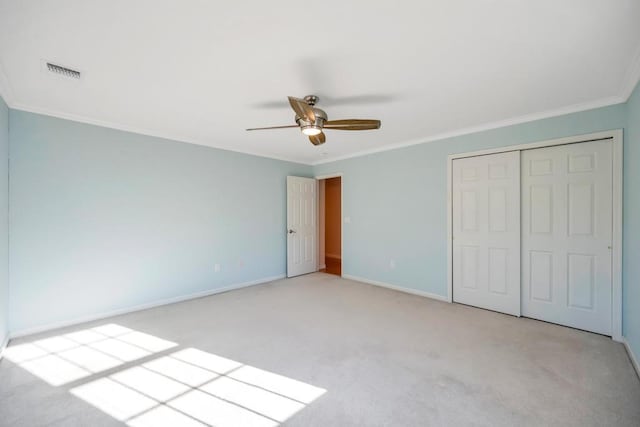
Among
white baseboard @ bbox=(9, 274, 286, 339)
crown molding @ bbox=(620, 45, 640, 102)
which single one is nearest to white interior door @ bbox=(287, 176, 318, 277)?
white baseboard @ bbox=(9, 274, 286, 339)

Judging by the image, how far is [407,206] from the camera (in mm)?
4238

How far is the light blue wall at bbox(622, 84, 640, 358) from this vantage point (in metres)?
2.21

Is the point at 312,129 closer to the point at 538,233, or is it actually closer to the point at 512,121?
the point at 512,121

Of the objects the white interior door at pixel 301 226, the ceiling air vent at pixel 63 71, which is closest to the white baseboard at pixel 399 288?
the white interior door at pixel 301 226

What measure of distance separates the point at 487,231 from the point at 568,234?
0.77 metres

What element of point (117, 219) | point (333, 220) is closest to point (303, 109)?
point (117, 219)

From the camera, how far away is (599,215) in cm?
275

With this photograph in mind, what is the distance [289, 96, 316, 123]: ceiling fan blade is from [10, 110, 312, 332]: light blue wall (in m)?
2.51

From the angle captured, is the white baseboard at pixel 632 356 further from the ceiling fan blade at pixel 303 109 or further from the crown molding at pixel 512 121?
the ceiling fan blade at pixel 303 109

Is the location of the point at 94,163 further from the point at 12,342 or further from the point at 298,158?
the point at 298,158

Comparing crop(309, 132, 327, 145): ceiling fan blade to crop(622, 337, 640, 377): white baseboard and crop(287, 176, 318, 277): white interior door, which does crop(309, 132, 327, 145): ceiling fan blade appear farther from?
crop(622, 337, 640, 377): white baseboard

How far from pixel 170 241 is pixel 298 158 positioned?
267 cm

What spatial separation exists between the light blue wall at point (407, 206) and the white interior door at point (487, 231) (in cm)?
18

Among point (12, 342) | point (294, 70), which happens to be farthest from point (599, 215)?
point (12, 342)
